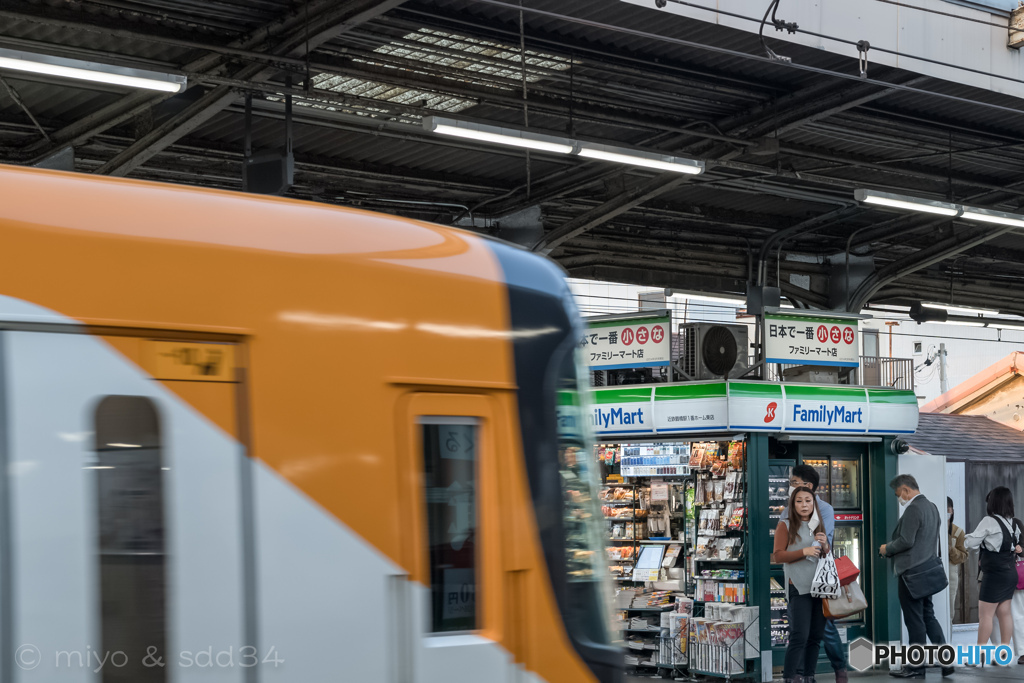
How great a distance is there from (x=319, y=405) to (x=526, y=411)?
84 cm

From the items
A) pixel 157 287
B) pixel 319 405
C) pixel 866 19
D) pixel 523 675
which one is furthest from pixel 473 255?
pixel 866 19

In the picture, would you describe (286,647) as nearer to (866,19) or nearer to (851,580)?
(851,580)

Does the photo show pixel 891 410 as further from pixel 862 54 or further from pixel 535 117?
pixel 535 117

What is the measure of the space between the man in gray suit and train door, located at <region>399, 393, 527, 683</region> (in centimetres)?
833

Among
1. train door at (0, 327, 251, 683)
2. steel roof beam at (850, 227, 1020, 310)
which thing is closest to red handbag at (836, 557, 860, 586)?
train door at (0, 327, 251, 683)

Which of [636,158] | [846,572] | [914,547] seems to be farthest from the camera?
[914,547]

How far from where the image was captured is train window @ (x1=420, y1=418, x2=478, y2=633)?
4082 mm

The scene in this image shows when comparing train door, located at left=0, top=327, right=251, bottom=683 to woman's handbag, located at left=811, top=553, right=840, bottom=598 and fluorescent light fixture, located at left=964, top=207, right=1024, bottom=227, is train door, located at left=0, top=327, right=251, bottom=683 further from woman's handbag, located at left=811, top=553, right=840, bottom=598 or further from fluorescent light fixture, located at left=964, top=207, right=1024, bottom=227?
fluorescent light fixture, located at left=964, top=207, right=1024, bottom=227

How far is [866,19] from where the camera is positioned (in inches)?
469

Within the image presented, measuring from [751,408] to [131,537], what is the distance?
31.5ft

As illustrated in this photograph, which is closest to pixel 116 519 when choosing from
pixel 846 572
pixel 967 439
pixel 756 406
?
pixel 846 572

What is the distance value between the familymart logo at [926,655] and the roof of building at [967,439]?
4.52 m

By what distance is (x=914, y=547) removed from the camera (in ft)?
39.4

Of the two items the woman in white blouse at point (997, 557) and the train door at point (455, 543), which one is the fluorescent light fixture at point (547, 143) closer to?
the woman in white blouse at point (997, 557)
